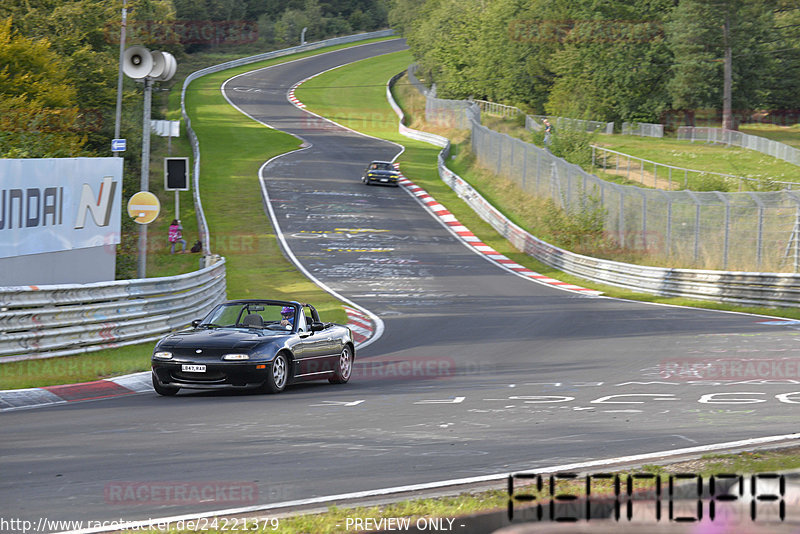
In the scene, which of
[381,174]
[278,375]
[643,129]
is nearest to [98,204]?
[278,375]

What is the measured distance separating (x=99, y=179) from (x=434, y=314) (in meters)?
8.99

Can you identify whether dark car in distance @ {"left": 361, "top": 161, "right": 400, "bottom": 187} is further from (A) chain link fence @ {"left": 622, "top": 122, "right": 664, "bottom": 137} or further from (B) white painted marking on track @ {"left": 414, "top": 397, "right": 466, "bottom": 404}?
(B) white painted marking on track @ {"left": 414, "top": 397, "right": 466, "bottom": 404}

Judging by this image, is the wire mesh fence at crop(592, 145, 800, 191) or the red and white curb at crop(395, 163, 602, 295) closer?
the red and white curb at crop(395, 163, 602, 295)

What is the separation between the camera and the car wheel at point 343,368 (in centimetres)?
1471

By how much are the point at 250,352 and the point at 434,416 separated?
9.93ft

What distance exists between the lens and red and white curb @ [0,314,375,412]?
12.0 m

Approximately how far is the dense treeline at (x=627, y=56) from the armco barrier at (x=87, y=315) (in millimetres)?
57214

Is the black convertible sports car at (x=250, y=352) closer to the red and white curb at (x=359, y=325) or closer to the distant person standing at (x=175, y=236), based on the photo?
the red and white curb at (x=359, y=325)

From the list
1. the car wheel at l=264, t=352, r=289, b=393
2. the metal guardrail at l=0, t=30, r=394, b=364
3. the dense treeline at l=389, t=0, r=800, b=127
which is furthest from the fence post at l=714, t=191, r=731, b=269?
the dense treeline at l=389, t=0, r=800, b=127

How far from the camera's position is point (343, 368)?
48.9ft

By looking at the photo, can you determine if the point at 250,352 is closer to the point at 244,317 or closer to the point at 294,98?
the point at 244,317

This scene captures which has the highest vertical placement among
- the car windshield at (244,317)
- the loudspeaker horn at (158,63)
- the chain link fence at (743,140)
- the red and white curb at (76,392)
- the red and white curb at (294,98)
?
the red and white curb at (294,98)

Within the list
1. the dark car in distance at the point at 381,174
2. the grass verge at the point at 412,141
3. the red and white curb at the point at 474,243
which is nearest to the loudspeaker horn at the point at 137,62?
the grass verge at the point at 412,141

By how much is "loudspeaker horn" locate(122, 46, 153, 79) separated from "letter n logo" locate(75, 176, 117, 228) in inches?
99.0
